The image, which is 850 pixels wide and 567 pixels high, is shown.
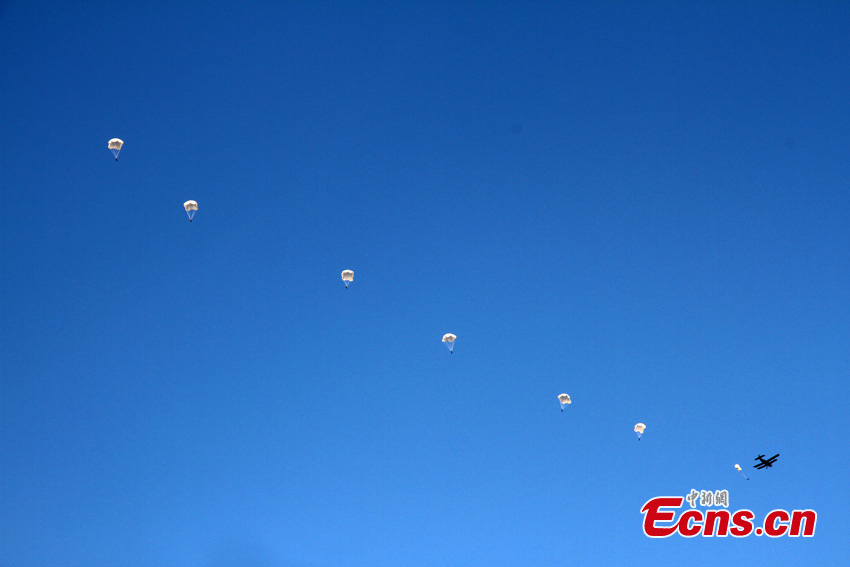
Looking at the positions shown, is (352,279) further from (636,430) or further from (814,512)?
Answer: (814,512)

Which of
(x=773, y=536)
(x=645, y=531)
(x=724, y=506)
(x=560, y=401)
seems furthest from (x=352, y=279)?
(x=773, y=536)

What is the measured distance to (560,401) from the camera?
45.1 metres

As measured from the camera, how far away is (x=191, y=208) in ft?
131

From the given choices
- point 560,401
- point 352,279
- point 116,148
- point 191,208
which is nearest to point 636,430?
point 560,401

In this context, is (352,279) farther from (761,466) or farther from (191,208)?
(761,466)

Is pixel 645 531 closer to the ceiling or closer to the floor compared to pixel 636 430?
closer to the floor

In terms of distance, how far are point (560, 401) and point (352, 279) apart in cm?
1492

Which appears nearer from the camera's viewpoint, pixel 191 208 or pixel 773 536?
pixel 191 208

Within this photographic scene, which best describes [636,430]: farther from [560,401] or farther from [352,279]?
[352,279]

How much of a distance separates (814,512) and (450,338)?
2502cm

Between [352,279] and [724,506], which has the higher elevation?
[352,279]

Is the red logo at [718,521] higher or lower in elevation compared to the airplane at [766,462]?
lower

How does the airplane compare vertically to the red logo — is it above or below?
above

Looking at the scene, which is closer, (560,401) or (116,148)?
(116,148)
